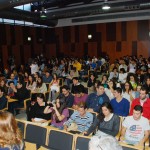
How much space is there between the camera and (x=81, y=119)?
14.8 feet

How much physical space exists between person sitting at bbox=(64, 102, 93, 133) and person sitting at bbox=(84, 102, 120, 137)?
0.24 meters

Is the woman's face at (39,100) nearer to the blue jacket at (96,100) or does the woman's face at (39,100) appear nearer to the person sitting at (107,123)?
the blue jacket at (96,100)

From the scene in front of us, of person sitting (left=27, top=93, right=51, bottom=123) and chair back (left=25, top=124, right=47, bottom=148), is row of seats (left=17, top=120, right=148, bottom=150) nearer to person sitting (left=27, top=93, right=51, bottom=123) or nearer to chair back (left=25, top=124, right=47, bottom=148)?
chair back (left=25, top=124, right=47, bottom=148)

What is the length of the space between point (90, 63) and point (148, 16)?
4901mm

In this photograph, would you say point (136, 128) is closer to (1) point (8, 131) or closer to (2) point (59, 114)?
(2) point (59, 114)

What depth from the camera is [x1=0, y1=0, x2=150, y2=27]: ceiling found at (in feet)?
33.7

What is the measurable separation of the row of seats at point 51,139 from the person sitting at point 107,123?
0.60 meters

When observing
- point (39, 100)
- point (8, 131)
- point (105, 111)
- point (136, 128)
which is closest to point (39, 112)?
point (39, 100)

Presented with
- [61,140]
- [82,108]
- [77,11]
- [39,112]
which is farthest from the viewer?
[77,11]

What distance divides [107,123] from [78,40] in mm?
14269

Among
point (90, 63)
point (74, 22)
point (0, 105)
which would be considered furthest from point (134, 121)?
point (74, 22)

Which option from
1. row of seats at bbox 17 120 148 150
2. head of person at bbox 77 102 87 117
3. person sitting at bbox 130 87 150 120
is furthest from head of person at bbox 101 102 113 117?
person sitting at bbox 130 87 150 120

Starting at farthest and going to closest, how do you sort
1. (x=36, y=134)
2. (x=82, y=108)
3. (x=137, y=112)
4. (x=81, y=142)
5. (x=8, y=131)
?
(x=82, y=108) → (x=36, y=134) → (x=137, y=112) → (x=81, y=142) → (x=8, y=131)

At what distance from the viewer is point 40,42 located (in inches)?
712
